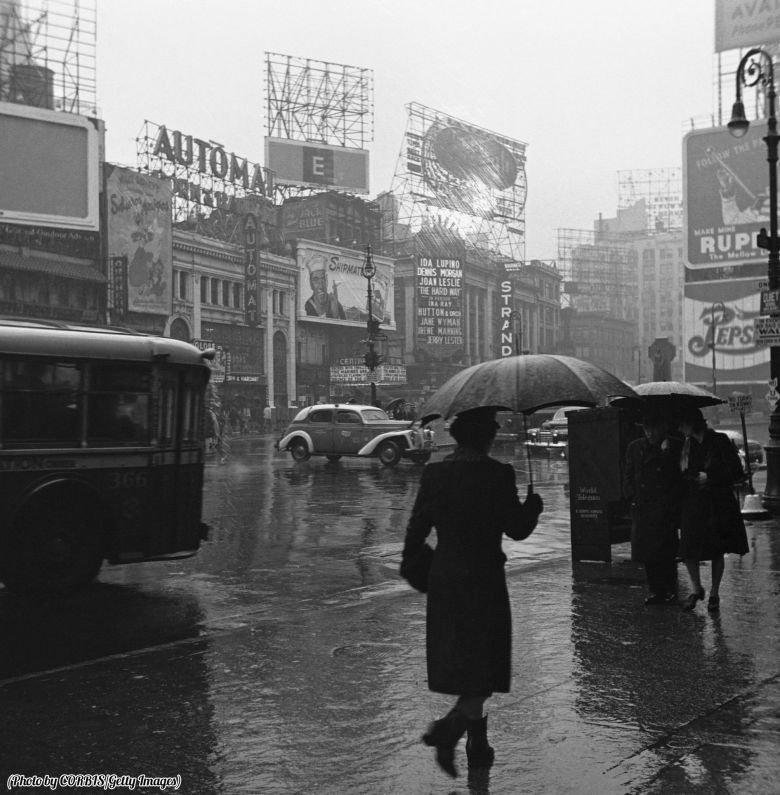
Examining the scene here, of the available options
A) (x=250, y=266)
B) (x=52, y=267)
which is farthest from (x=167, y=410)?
(x=250, y=266)

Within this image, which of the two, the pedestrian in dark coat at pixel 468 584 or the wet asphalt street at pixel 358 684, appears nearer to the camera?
the pedestrian in dark coat at pixel 468 584

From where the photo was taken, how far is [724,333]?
91.4m

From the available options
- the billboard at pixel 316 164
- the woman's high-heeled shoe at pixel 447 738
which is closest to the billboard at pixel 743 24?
the billboard at pixel 316 164

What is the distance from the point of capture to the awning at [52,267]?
54.6 metres

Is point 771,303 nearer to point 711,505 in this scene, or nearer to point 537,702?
point 711,505

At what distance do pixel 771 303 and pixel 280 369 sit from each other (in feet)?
214

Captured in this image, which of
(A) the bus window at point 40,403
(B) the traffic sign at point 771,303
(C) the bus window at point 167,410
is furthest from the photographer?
(B) the traffic sign at point 771,303

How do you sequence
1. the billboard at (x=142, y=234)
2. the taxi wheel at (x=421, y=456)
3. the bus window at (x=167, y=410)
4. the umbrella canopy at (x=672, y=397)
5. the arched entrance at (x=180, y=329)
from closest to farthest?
the umbrella canopy at (x=672, y=397), the bus window at (x=167, y=410), the taxi wheel at (x=421, y=456), the billboard at (x=142, y=234), the arched entrance at (x=180, y=329)

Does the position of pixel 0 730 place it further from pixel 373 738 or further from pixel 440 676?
pixel 440 676

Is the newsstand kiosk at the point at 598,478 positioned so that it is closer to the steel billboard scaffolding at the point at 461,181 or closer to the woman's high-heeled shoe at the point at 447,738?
the woman's high-heeled shoe at the point at 447,738

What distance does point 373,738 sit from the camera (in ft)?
17.5

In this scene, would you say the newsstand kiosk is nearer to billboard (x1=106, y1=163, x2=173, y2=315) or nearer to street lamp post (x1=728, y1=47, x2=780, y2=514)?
street lamp post (x1=728, y1=47, x2=780, y2=514)

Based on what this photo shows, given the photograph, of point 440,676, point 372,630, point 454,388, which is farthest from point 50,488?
point 440,676

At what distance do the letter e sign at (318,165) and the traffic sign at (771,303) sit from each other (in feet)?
236
